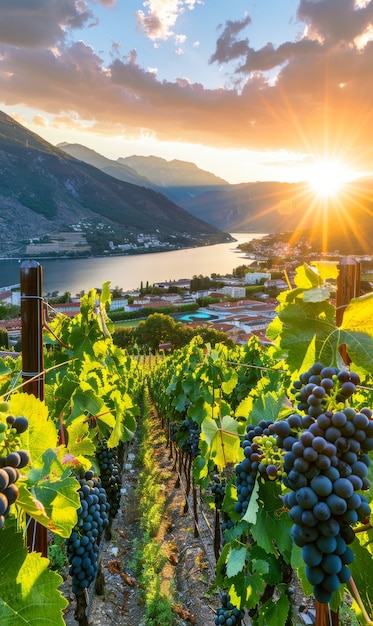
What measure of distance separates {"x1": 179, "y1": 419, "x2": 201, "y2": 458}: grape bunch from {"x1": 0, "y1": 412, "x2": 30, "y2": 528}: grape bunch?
5285mm

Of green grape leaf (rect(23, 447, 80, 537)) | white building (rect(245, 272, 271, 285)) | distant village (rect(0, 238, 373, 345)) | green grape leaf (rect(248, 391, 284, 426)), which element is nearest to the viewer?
green grape leaf (rect(23, 447, 80, 537))

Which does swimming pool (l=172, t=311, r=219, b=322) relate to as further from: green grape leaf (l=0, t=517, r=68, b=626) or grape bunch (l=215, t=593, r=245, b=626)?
green grape leaf (l=0, t=517, r=68, b=626)

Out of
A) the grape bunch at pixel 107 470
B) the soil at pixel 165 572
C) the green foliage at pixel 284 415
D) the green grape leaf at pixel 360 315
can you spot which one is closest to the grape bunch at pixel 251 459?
the green foliage at pixel 284 415

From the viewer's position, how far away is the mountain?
132 meters

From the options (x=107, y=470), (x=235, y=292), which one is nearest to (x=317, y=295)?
(x=107, y=470)

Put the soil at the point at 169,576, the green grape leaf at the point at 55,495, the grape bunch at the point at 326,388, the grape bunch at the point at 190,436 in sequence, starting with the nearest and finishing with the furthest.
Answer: the grape bunch at the point at 326,388 → the green grape leaf at the point at 55,495 → the soil at the point at 169,576 → the grape bunch at the point at 190,436

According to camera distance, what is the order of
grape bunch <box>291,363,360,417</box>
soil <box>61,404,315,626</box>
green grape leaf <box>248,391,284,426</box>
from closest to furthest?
1. grape bunch <box>291,363,360,417</box>
2. green grape leaf <box>248,391,284,426</box>
3. soil <box>61,404,315,626</box>

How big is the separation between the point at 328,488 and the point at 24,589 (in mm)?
796

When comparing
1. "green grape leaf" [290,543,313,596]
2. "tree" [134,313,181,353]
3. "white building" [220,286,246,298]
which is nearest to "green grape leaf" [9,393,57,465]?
"green grape leaf" [290,543,313,596]

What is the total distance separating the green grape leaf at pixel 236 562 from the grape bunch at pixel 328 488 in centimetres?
85

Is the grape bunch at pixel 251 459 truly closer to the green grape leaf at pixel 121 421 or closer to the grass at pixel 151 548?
the green grape leaf at pixel 121 421

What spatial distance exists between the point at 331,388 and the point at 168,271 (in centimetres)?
11342

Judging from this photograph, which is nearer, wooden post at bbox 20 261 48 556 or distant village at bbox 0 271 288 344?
wooden post at bbox 20 261 48 556

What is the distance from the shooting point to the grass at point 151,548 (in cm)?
478
